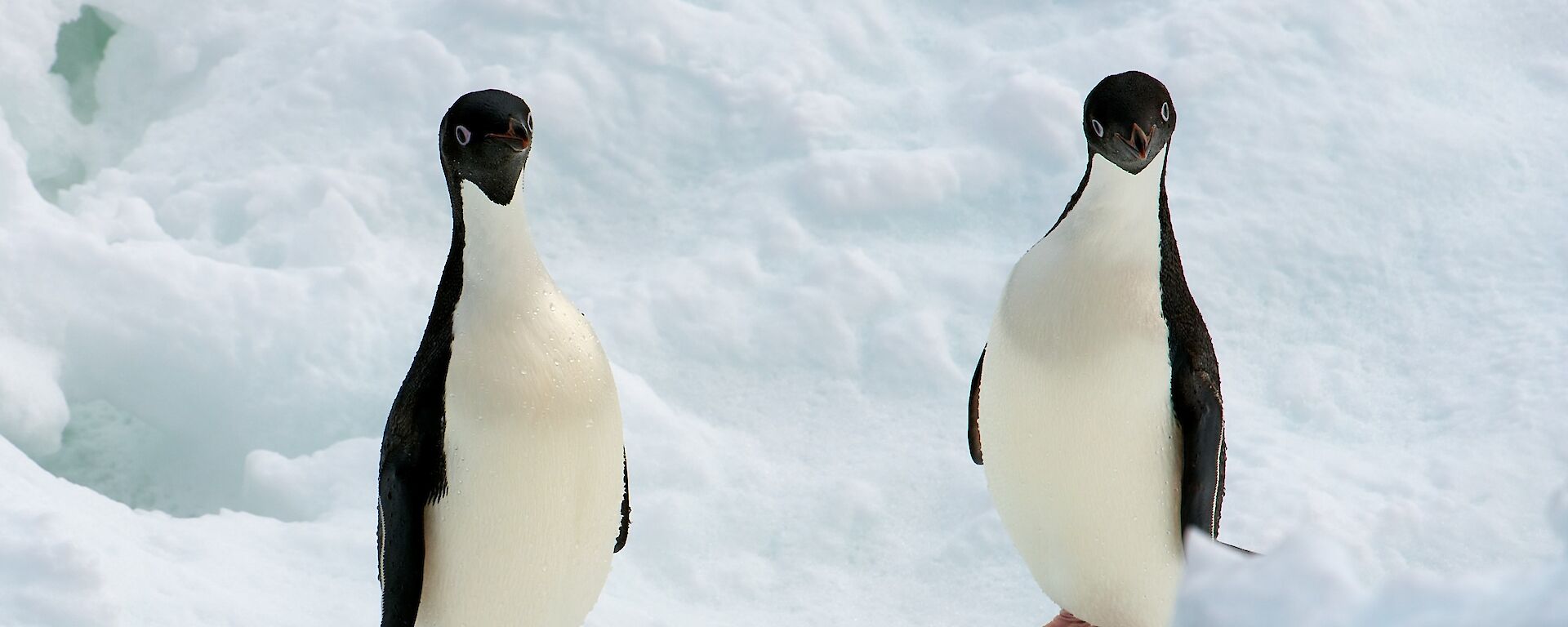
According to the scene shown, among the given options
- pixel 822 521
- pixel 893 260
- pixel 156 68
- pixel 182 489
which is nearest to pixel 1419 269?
→ pixel 893 260

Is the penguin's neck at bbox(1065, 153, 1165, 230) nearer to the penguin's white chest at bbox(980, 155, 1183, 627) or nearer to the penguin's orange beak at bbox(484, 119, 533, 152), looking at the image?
the penguin's white chest at bbox(980, 155, 1183, 627)

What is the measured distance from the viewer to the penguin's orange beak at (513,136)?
1.50 m

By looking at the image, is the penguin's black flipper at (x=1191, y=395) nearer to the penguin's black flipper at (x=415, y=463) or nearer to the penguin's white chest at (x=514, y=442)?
the penguin's white chest at (x=514, y=442)

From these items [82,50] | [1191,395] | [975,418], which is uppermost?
[82,50]

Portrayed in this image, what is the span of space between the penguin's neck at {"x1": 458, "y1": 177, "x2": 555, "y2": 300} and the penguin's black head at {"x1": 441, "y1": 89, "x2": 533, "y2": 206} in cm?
1

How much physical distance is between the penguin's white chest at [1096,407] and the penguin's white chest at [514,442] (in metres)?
0.44

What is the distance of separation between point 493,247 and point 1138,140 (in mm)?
638

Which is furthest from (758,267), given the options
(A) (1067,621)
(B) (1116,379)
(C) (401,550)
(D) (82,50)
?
(D) (82,50)

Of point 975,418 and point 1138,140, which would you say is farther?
point 975,418

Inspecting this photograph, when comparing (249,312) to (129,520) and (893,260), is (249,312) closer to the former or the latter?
(129,520)

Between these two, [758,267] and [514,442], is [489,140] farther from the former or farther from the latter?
[758,267]

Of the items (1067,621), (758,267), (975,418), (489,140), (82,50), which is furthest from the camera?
(82,50)

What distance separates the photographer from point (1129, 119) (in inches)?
62.1

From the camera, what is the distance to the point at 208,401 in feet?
9.01
